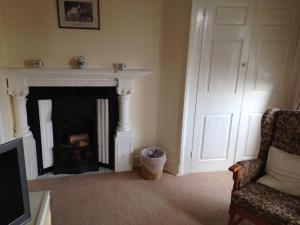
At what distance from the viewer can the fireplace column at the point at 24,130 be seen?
8.38ft

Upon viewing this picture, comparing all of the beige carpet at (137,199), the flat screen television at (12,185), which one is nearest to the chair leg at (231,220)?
the beige carpet at (137,199)

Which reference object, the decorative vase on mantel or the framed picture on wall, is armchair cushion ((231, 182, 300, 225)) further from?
the framed picture on wall

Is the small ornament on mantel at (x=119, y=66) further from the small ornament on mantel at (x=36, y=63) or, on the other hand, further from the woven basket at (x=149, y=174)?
the woven basket at (x=149, y=174)

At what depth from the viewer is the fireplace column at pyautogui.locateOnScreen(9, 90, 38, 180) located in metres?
2.55

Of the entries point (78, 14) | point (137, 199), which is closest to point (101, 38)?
point (78, 14)

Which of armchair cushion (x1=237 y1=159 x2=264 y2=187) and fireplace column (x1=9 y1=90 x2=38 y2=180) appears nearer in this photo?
armchair cushion (x1=237 y1=159 x2=264 y2=187)

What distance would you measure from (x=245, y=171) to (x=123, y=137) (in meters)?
1.44

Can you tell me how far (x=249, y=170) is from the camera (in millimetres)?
2092

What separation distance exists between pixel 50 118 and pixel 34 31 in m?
0.97

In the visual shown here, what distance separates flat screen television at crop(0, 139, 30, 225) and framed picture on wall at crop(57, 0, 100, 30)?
66.9 inches

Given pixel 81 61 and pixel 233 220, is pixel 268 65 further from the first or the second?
pixel 81 61

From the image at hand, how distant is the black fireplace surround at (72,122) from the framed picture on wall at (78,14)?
69 centimetres

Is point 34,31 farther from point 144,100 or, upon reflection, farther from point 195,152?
point 195,152

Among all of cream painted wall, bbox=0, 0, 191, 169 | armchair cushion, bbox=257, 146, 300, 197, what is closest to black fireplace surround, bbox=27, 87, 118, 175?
cream painted wall, bbox=0, 0, 191, 169
